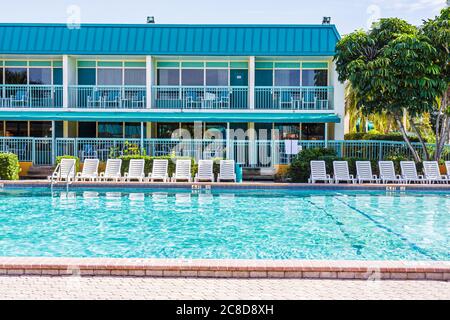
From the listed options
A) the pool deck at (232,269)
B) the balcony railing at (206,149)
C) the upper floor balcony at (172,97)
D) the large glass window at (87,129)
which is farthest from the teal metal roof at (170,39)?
the pool deck at (232,269)

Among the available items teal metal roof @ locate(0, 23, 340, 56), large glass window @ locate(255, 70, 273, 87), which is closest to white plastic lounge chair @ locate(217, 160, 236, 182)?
teal metal roof @ locate(0, 23, 340, 56)

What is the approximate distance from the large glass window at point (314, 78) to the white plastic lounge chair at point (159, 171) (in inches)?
385

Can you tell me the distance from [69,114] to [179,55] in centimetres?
584

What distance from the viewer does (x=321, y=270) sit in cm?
704

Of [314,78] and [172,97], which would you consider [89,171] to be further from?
[314,78]

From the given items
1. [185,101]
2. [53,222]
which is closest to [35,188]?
[53,222]

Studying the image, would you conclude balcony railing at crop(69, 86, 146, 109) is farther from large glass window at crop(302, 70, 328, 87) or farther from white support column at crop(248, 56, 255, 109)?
large glass window at crop(302, 70, 328, 87)

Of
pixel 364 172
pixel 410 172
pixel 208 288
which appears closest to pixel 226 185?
pixel 364 172

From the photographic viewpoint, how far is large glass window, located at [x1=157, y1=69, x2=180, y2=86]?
27.0 meters

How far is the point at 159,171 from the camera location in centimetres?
2033

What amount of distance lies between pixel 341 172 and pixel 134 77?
40.2 ft

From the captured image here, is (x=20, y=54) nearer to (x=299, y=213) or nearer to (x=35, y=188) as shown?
(x=35, y=188)

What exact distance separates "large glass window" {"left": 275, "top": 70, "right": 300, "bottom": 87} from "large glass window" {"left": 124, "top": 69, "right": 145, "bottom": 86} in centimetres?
675
